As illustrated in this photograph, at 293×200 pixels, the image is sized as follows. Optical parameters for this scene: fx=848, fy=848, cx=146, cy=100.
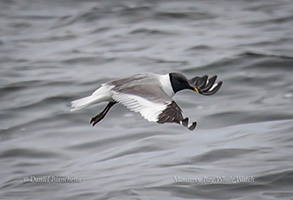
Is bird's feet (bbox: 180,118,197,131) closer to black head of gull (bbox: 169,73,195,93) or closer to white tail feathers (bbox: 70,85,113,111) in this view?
black head of gull (bbox: 169,73,195,93)

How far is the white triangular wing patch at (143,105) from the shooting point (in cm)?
630

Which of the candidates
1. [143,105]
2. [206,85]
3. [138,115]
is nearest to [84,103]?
[143,105]

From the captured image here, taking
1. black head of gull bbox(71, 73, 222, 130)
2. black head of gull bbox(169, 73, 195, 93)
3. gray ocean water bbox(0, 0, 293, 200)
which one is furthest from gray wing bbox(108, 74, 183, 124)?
gray ocean water bbox(0, 0, 293, 200)

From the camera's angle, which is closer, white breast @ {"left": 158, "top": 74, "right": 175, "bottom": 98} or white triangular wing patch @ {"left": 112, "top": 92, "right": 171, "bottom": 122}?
white triangular wing patch @ {"left": 112, "top": 92, "right": 171, "bottom": 122}

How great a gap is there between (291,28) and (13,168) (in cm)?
691

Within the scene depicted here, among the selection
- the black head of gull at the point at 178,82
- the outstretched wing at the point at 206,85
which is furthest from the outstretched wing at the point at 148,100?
the outstretched wing at the point at 206,85

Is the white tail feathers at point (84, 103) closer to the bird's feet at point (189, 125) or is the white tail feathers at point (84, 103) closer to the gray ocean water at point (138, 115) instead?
the bird's feet at point (189, 125)

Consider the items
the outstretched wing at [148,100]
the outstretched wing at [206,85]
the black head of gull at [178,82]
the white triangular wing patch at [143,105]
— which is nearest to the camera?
the outstretched wing at [148,100]

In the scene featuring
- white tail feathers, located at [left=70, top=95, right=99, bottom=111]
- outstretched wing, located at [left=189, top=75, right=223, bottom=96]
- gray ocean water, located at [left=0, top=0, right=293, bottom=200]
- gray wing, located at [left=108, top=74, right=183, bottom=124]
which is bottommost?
gray ocean water, located at [left=0, top=0, right=293, bottom=200]

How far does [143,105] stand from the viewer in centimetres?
658

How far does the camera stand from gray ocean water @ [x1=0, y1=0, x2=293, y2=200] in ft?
27.7

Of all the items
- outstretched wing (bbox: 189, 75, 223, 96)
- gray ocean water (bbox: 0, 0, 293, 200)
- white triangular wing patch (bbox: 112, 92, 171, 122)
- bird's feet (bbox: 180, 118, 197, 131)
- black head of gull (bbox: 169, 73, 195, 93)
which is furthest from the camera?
gray ocean water (bbox: 0, 0, 293, 200)

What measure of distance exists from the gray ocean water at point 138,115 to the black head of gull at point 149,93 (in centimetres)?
128

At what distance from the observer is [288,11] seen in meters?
15.8
